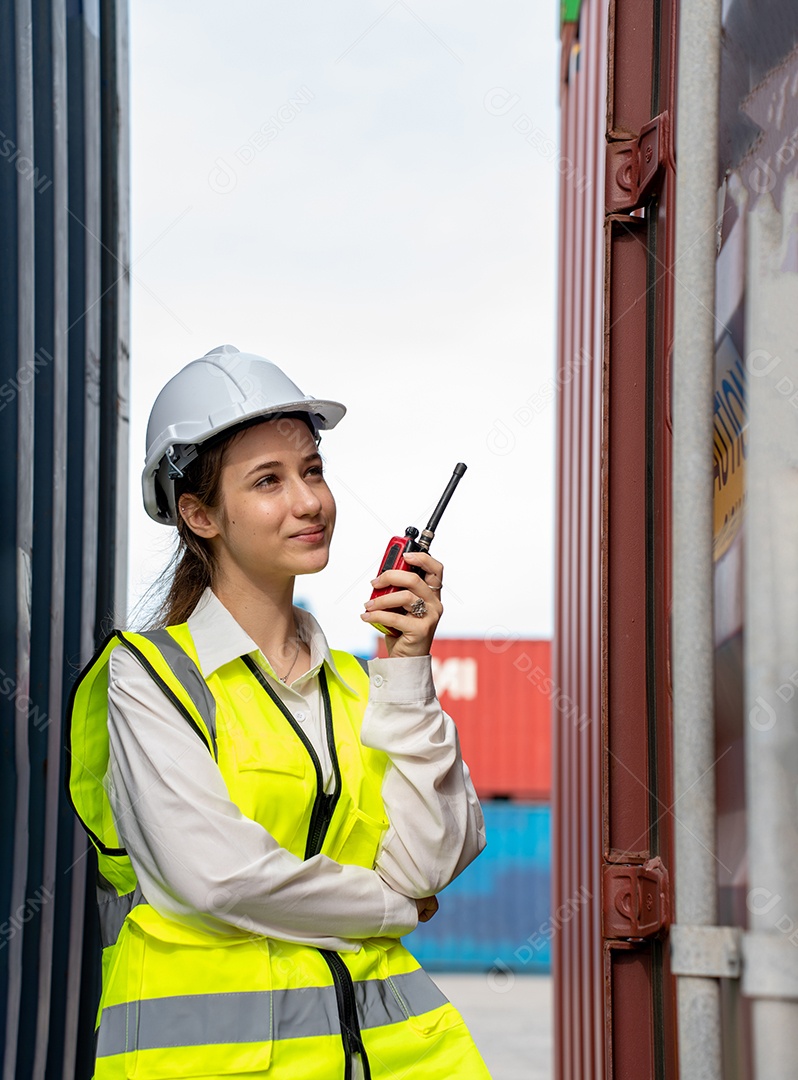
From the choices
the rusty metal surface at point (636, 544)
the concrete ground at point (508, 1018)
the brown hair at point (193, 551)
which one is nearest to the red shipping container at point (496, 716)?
the concrete ground at point (508, 1018)

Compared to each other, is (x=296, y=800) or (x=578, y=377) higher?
(x=578, y=377)

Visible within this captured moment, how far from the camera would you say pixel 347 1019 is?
2135mm

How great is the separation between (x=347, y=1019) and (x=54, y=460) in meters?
1.72

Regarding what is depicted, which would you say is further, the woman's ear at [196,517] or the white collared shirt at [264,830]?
the woman's ear at [196,517]

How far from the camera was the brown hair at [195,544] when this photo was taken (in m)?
2.53

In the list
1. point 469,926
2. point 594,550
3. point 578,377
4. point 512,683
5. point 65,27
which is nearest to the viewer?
point 65,27

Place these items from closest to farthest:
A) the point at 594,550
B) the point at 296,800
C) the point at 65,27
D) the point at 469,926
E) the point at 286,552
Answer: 1. the point at 296,800
2. the point at 286,552
3. the point at 65,27
4. the point at 594,550
5. the point at 469,926

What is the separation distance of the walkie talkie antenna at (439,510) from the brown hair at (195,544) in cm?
37

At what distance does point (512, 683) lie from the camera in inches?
749

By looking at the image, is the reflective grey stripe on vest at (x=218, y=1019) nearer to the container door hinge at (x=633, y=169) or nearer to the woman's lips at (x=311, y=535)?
the woman's lips at (x=311, y=535)

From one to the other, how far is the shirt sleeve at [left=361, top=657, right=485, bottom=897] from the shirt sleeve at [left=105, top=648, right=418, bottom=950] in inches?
2.7

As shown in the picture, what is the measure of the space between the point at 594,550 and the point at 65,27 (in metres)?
2.82

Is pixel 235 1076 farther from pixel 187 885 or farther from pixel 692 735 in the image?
pixel 692 735

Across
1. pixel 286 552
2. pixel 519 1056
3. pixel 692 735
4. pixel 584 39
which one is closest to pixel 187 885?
pixel 286 552
